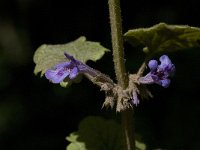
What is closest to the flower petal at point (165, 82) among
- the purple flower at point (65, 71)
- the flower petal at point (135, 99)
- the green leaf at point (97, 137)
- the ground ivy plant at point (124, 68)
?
the ground ivy plant at point (124, 68)

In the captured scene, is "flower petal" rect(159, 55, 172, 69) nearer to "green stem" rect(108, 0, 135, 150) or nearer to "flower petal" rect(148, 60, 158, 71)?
"flower petal" rect(148, 60, 158, 71)

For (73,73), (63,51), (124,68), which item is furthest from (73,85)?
(73,73)

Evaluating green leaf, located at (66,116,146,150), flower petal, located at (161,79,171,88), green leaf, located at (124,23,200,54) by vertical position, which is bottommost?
green leaf, located at (66,116,146,150)

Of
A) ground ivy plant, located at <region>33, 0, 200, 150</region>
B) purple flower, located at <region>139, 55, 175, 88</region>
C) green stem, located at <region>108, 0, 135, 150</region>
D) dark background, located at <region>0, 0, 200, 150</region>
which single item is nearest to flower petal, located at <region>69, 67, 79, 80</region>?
ground ivy plant, located at <region>33, 0, 200, 150</region>

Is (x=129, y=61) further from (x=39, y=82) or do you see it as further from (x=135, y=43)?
(x=135, y=43)

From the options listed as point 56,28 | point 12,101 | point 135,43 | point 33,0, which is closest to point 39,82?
point 12,101

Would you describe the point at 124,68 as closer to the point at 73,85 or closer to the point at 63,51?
the point at 63,51
